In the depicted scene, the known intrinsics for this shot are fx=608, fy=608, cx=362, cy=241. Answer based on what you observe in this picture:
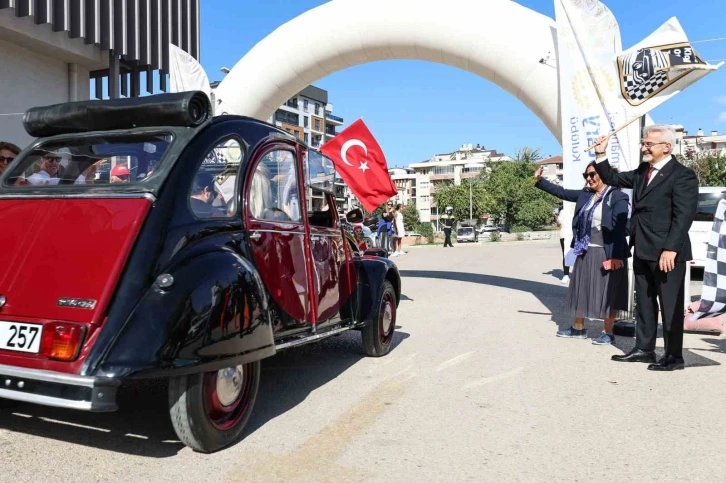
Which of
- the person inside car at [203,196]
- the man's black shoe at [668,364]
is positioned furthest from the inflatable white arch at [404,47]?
the person inside car at [203,196]

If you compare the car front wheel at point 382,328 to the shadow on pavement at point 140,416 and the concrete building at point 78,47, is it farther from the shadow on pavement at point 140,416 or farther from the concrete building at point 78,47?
the concrete building at point 78,47

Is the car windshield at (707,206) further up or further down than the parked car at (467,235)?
further up

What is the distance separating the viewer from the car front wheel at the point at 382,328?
19.0ft

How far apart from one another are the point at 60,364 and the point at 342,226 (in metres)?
3.01

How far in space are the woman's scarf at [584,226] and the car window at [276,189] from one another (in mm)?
3620

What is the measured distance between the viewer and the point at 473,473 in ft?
10.4

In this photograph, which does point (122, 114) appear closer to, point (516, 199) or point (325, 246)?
point (325, 246)

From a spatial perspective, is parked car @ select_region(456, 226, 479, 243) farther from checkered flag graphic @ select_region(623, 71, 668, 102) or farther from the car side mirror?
the car side mirror

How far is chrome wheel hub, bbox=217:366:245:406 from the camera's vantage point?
134 inches

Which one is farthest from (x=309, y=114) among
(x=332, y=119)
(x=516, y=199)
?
(x=516, y=199)

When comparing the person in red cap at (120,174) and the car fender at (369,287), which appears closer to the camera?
the person in red cap at (120,174)

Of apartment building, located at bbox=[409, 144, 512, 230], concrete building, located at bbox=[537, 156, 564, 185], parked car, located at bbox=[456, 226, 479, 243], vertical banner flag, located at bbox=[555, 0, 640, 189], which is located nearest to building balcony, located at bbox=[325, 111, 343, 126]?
apartment building, located at bbox=[409, 144, 512, 230]

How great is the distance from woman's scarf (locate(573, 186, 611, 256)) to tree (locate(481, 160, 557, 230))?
6596 centimetres

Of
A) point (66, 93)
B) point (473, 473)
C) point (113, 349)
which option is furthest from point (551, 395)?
point (66, 93)
